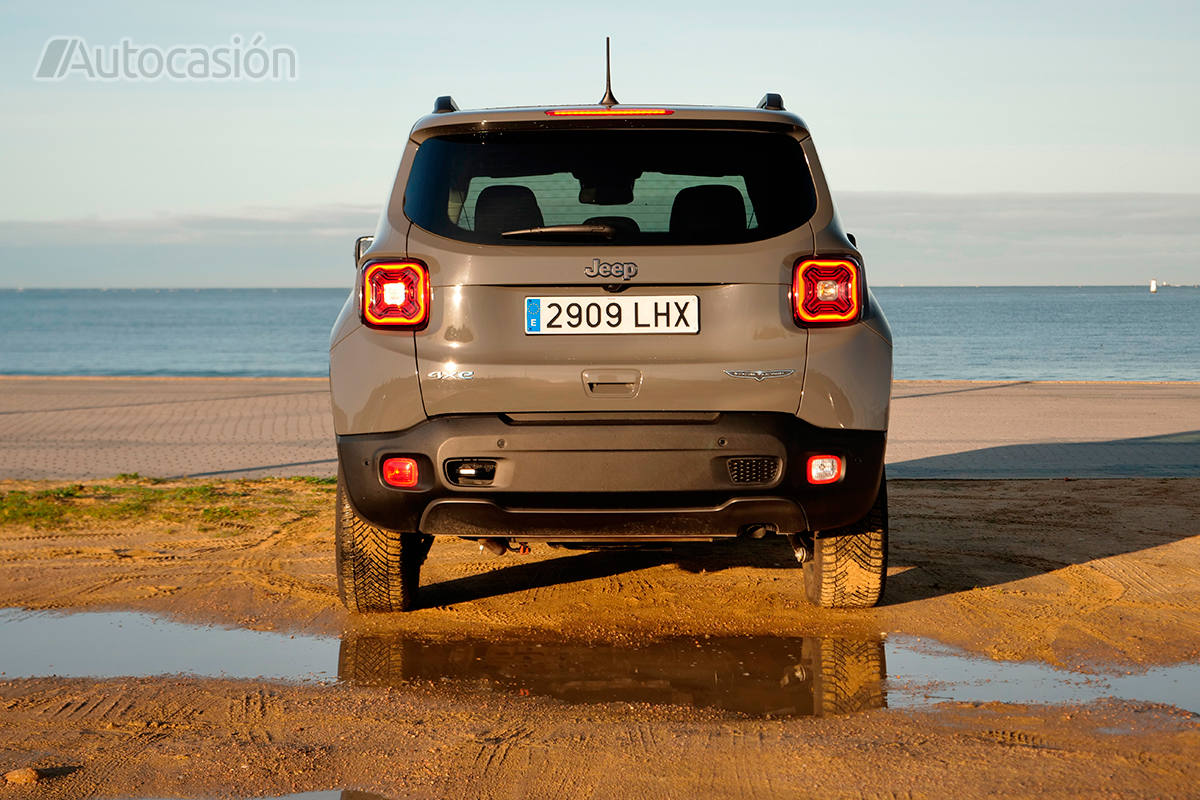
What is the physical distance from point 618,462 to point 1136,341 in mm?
60607

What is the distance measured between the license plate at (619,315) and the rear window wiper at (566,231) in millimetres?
238

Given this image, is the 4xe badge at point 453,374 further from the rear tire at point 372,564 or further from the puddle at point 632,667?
the puddle at point 632,667

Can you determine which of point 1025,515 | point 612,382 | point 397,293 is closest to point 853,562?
point 612,382

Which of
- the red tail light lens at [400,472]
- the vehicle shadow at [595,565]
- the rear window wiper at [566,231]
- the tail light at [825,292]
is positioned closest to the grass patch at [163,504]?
the vehicle shadow at [595,565]

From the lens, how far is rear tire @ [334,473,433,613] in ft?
17.1

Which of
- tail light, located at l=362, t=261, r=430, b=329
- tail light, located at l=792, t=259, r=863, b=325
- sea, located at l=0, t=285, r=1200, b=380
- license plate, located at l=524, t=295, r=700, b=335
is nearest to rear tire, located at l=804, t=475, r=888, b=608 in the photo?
tail light, located at l=792, t=259, r=863, b=325

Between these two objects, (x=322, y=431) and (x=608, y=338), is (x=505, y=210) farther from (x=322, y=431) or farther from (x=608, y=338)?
(x=322, y=431)

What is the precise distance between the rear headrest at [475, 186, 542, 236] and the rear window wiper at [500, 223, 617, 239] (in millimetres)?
28

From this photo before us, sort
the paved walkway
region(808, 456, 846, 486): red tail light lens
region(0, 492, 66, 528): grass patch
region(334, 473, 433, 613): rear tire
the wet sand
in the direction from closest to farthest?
the wet sand < region(808, 456, 846, 486): red tail light lens < region(334, 473, 433, 613): rear tire < region(0, 492, 66, 528): grass patch < the paved walkway

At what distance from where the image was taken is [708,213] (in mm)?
4531

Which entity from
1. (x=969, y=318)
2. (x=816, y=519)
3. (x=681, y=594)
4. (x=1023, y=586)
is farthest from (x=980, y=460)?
(x=969, y=318)

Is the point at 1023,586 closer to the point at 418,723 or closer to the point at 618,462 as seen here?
the point at 618,462

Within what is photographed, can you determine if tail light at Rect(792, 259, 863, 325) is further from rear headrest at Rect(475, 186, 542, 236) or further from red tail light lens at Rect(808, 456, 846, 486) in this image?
rear headrest at Rect(475, 186, 542, 236)

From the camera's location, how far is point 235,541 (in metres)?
7.38
